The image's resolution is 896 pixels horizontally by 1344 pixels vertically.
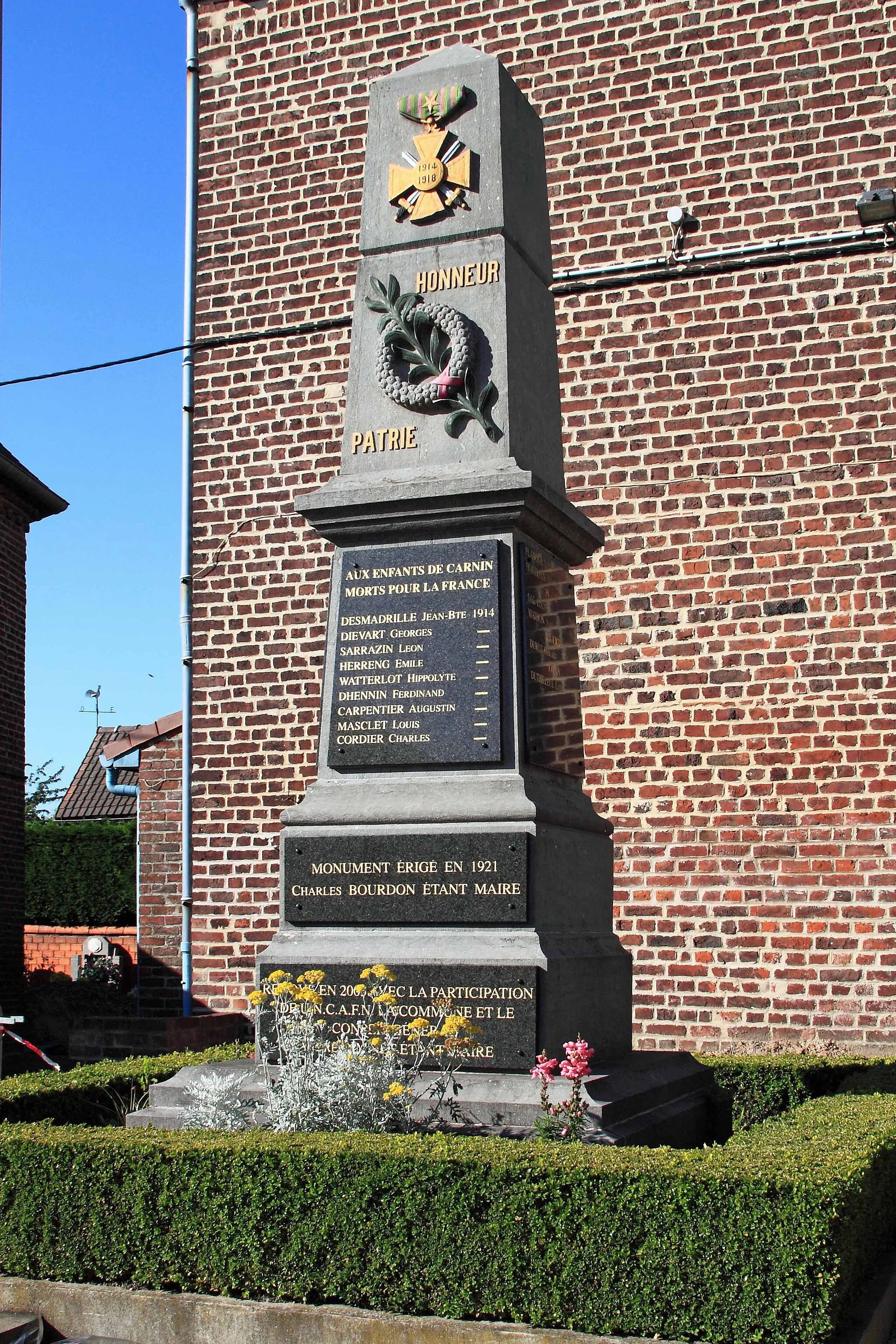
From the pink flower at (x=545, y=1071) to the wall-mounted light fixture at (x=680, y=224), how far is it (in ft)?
21.1

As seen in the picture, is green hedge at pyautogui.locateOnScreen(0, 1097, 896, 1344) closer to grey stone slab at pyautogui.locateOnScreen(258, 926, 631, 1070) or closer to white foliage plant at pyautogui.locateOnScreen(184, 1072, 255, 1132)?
white foliage plant at pyautogui.locateOnScreen(184, 1072, 255, 1132)

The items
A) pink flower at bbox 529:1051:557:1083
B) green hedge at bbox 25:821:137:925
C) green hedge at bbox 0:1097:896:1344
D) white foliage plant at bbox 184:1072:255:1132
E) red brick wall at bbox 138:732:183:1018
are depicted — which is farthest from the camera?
green hedge at bbox 25:821:137:925

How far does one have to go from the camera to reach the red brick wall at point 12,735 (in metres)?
17.8

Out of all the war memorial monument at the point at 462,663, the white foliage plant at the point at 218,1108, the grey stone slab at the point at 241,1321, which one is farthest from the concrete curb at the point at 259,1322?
the war memorial monument at the point at 462,663

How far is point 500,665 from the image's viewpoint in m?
5.68

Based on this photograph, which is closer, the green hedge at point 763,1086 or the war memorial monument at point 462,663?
the war memorial monument at point 462,663

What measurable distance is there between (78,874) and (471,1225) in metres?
22.2

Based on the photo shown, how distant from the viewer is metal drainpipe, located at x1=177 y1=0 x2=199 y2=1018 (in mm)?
10680

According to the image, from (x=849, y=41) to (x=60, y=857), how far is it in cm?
1954

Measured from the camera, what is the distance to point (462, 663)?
5719mm

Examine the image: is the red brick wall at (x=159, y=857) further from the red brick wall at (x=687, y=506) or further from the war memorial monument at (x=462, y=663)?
the war memorial monument at (x=462, y=663)

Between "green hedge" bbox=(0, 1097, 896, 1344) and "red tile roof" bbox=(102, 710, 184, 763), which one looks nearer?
"green hedge" bbox=(0, 1097, 896, 1344)

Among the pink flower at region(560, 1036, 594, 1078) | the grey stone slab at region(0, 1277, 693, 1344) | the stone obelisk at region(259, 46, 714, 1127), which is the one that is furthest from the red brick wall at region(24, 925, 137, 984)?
the grey stone slab at region(0, 1277, 693, 1344)

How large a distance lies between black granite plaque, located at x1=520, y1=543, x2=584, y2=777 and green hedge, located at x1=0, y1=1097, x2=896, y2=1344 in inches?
72.0
